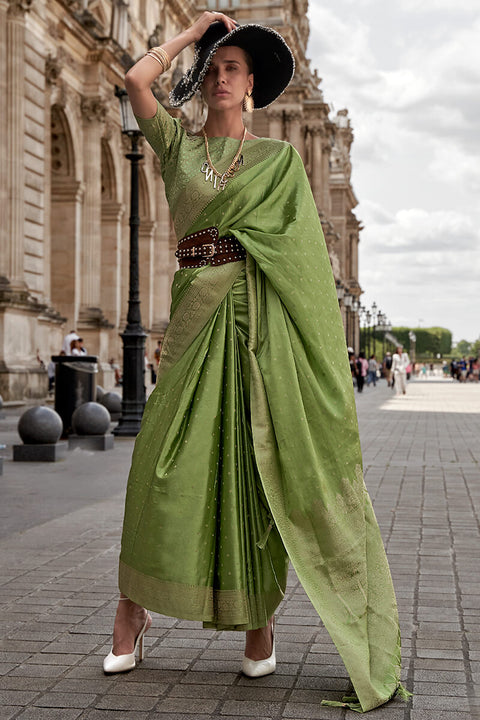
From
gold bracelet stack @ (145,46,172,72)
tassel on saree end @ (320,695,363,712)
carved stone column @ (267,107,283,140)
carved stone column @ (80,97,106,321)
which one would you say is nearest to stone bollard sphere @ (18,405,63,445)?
gold bracelet stack @ (145,46,172,72)

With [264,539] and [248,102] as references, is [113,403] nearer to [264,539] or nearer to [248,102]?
[248,102]

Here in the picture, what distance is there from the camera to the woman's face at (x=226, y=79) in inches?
151

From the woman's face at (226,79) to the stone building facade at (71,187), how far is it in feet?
18.8

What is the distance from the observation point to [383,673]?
3.54 m

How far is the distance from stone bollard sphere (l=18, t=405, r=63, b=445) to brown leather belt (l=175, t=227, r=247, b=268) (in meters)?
8.25

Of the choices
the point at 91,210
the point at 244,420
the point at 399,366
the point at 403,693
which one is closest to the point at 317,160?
the point at 399,366

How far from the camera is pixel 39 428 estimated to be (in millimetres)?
11828

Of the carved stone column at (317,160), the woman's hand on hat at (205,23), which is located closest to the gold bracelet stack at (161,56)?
the woman's hand on hat at (205,23)

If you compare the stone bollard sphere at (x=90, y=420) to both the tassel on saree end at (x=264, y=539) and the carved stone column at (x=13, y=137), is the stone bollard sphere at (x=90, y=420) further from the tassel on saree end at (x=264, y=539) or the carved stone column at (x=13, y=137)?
the tassel on saree end at (x=264, y=539)

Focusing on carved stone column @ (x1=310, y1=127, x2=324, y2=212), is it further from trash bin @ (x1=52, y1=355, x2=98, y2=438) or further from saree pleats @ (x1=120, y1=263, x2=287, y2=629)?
saree pleats @ (x1=120, y1=263, x2=287, y2=629)

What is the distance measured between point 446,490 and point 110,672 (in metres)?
6.22

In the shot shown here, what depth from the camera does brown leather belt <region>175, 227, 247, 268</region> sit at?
3.79 meters

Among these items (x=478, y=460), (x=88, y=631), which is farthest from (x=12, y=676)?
(x=478, y=460)

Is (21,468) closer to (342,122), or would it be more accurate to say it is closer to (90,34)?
(90,34)
